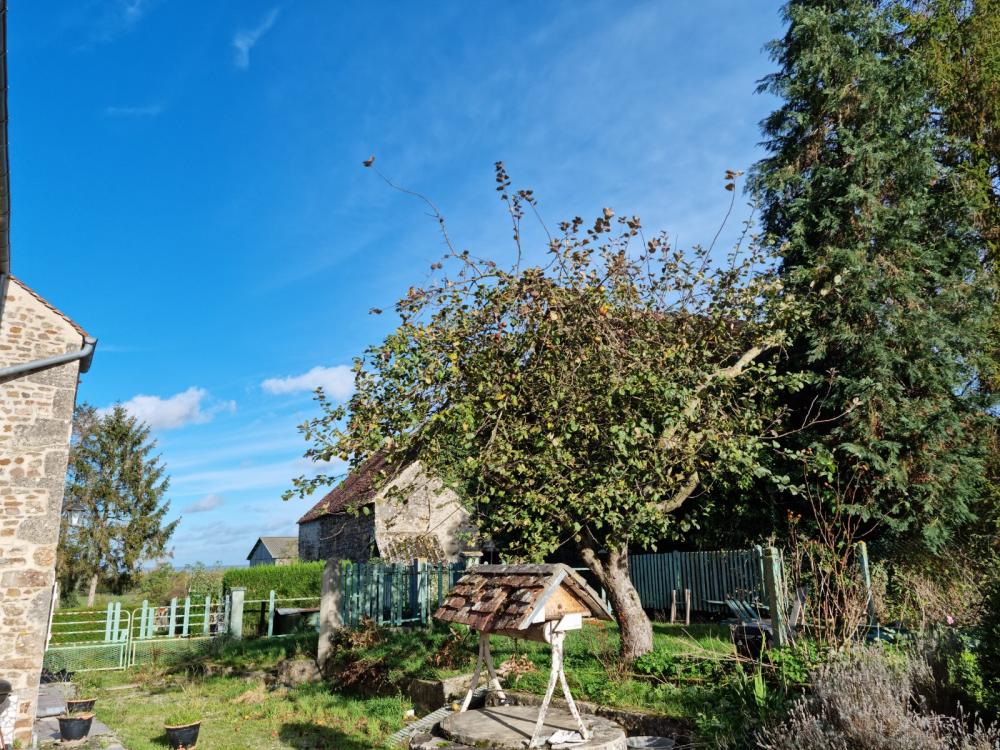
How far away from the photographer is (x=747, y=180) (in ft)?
47.6

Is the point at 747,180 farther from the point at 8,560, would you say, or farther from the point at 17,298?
the point at 8,560

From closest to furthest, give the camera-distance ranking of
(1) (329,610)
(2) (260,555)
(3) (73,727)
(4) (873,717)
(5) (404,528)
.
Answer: (4) (873,717) < (3) (73,727) < (1) (329,610) < (5) (404,528) < (2) (260,555)

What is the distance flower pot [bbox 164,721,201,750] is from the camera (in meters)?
8.37

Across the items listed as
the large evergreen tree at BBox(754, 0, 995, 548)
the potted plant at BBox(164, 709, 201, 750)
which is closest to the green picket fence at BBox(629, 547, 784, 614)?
the large evergreen tree at BBox(754, 0, 995, 548)

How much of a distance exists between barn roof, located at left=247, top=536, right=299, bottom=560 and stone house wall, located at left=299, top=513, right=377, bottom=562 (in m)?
14.2

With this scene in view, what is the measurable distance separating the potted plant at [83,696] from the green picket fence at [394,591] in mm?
4409

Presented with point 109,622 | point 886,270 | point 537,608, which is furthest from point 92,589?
point 886,270

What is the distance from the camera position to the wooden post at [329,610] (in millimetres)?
12516

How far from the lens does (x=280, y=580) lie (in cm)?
2234

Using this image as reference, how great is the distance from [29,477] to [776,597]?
9617mm

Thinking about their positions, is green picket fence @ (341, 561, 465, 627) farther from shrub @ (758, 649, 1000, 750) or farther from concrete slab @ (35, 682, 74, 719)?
shrub @ (758, 649, 1000, 750)

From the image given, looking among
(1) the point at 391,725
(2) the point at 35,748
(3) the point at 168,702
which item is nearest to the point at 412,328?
(1) the point at 391,725

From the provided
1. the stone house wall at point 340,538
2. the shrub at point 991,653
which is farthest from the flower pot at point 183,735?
the stone house wall at point 340,538

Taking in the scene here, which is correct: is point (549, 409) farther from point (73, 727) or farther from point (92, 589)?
point (92, 589)
